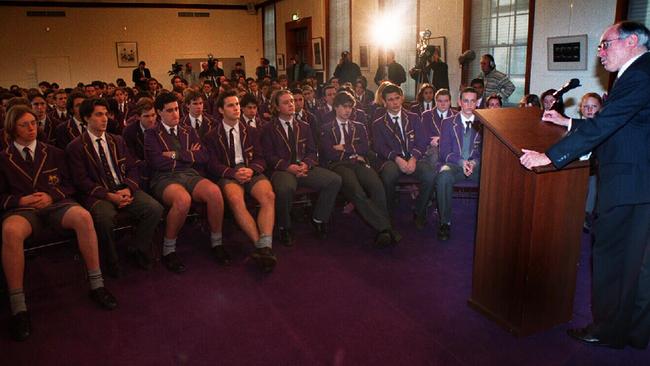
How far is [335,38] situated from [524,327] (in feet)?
34.2

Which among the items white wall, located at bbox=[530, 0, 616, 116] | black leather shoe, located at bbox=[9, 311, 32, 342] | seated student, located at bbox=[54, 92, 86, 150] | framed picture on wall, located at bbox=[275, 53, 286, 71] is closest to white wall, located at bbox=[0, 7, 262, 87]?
framed picture on wall, located at bbox=[275, 53, 286, 71]

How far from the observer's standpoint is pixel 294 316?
116 inches

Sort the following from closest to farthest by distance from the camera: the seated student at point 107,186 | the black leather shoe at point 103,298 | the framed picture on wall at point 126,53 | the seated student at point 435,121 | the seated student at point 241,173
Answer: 1. the black leather shoe at point 103,298
2. the seated student at point 107,186
3. the seated student at point 241,173
4. the seated student at point 435,121
5. the framed picture on wall at point 126,53

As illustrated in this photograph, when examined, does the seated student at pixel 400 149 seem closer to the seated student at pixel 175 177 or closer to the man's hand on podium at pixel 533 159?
the seated student at pixel 175 177

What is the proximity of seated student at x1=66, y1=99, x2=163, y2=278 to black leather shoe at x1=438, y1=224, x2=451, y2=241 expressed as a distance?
2.25 metres

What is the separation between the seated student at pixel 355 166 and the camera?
405 cm

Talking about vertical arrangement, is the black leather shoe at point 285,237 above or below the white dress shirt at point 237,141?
below

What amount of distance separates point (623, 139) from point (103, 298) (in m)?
3.03

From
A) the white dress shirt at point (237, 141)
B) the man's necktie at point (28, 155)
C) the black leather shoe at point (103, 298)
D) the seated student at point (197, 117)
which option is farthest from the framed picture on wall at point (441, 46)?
the black leather shoe at point (103, 298)

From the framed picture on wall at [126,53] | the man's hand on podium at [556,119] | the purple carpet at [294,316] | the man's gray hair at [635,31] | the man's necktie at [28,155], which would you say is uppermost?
the framed picture on wall at [126,53]

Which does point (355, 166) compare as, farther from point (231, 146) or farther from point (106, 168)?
point (106, 168)

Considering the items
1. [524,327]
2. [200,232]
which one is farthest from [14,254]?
[524,327]

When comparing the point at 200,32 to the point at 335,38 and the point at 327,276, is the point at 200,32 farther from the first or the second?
the point at 327,276

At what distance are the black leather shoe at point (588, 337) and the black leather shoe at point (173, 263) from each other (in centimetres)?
257
